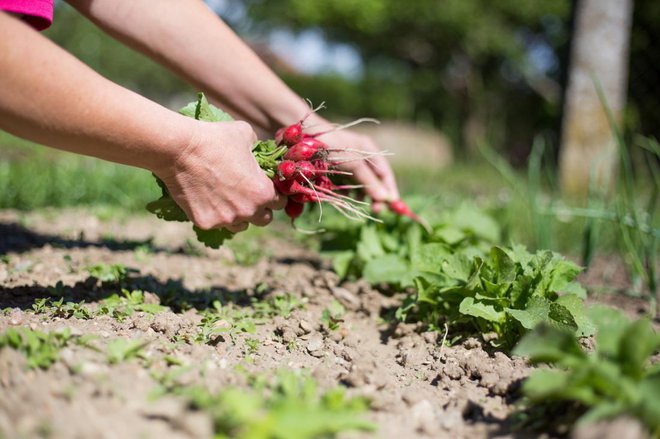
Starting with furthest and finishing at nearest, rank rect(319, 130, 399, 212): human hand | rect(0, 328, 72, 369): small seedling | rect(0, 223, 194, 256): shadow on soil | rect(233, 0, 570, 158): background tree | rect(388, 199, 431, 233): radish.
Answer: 1. rect(233, 0, 570, 158): background tree
2. rect(0, 223, 194, 256): shadow on soil
3. rect(388, 199, 431, 233): radish
4. rect(319, 130, 399, 212): human hand
5. rect(0, 328, 72, 369): small seedling

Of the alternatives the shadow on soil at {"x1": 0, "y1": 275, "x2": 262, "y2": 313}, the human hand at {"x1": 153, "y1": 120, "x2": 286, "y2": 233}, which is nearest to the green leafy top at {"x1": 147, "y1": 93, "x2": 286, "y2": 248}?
the human hand at {"x1": 153, "y1": 120, "x2": 286, "y2": 233}

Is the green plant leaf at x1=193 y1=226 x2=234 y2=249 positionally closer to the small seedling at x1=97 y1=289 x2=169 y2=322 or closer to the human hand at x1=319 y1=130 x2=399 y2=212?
the small seedling at x1=97 y1=289 x2=169 y2=322

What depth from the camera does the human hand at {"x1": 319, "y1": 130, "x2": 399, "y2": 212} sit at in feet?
6.91

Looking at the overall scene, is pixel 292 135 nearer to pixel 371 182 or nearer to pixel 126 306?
pixel 371 182

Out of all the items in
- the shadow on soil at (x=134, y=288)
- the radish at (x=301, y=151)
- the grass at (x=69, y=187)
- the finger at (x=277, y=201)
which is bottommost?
the shadow on soil at (x=134, y=288)

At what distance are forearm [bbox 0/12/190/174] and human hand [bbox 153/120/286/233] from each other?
0.05 metres

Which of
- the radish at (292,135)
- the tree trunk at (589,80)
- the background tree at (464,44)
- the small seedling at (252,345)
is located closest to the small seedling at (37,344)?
the small seedling at (252,345)

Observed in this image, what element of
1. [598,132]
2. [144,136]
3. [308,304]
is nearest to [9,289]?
[144,136]

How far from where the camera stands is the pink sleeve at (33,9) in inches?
64.7

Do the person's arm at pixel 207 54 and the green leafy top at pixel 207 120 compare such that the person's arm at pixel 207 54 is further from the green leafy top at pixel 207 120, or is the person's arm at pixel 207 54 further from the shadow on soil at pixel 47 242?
the shadow on soil at pixel 47 242

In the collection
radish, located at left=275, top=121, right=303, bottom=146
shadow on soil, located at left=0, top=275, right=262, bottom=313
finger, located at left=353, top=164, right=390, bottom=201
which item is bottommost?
shadow on soil, located at left=0, top=275, right=262, bottom=313

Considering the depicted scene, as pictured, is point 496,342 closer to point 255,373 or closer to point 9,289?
point 255,373

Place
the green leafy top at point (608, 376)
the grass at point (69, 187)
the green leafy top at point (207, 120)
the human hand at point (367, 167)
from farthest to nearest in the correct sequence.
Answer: the grass at point (69, 187) < the human hand at point (367, 167) < the green leafy top at point (207, 120) < the green leafy top at point (608, 376)

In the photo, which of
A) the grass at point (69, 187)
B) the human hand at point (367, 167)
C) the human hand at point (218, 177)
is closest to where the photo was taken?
the human hand at point (218, 177)
